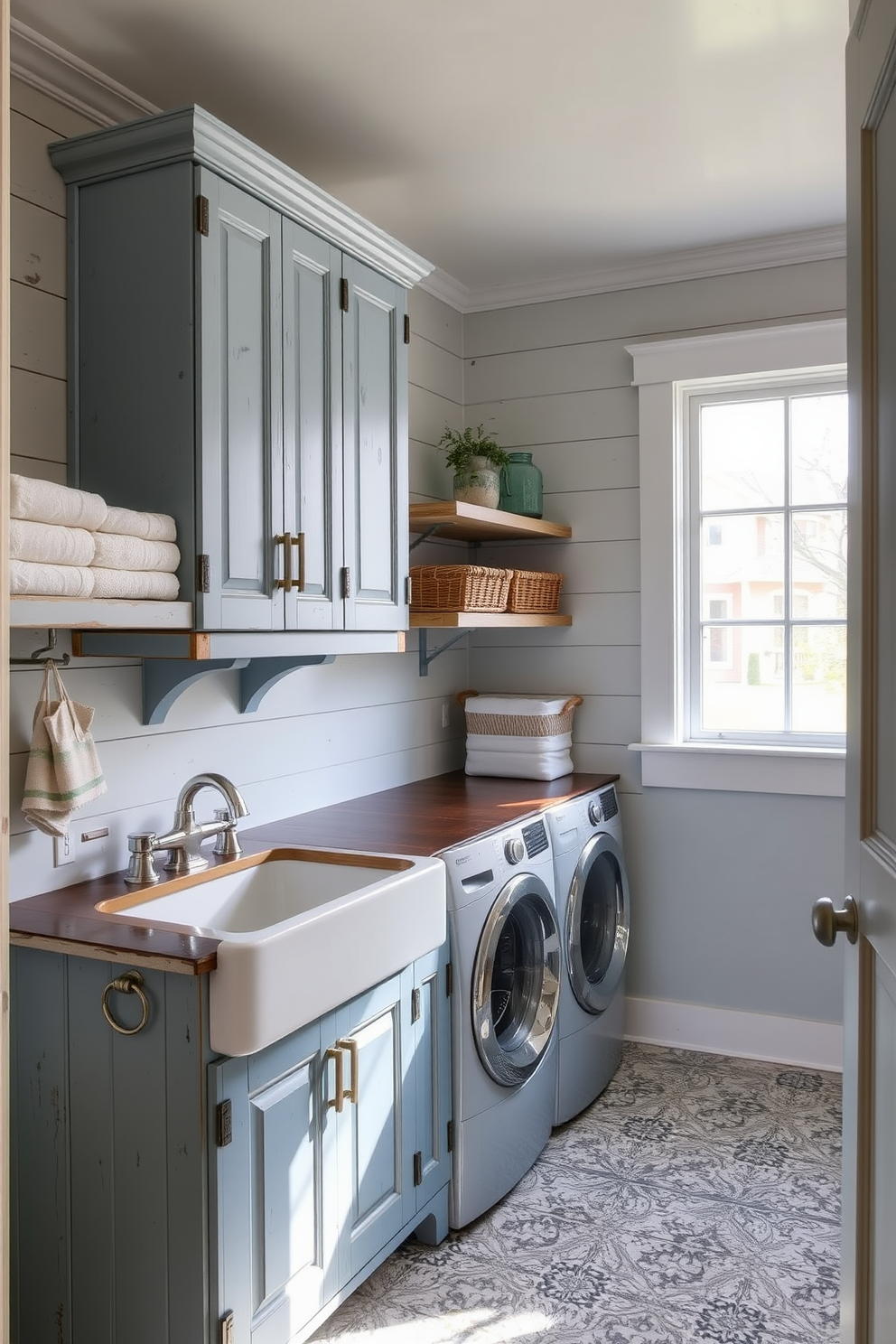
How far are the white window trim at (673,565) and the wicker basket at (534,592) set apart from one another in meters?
0.29

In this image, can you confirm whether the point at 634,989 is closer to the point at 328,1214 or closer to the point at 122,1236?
the point at 328,1214

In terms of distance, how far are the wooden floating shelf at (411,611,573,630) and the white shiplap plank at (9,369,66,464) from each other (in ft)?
3.63

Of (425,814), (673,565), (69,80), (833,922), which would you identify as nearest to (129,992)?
(833,922)

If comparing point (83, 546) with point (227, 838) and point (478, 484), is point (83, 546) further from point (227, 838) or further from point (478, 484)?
point (478, 484)

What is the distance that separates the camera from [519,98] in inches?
89.2

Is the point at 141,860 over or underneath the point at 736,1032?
over

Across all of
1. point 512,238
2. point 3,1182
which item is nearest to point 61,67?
point 512,238

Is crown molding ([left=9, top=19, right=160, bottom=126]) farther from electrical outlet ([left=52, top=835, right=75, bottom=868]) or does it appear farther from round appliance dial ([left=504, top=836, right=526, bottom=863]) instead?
round appliance dial ([left=504, top=836, right=526, bottom=863])

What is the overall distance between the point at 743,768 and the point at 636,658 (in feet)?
1.65

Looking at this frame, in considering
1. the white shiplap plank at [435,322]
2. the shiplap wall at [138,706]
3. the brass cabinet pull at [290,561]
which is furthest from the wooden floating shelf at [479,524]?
the brass cabinet pull at [290,561]

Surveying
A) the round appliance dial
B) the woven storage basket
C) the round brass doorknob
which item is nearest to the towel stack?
the round appliance dial

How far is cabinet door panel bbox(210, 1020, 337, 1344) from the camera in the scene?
1636 millimetres

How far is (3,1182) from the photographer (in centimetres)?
110

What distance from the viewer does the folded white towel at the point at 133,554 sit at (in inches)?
67.8
